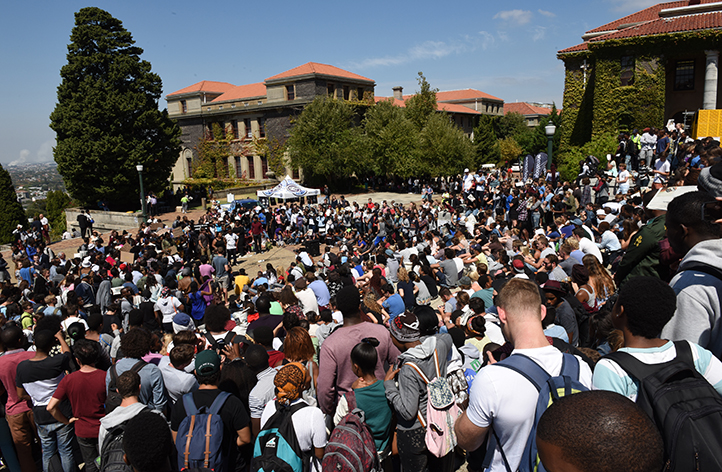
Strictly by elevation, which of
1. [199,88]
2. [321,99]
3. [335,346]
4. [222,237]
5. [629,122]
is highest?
[199,88]

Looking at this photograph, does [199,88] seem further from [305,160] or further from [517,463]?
[517,463]

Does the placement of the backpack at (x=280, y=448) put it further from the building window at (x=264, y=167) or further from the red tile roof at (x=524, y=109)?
the red tile roof at (x=524, y=109)

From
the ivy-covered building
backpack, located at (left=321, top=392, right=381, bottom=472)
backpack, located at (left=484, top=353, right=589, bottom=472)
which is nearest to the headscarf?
backpack, located at (left=321, top=392, right=381, bottom=472)

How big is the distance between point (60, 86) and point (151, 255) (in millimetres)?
27717

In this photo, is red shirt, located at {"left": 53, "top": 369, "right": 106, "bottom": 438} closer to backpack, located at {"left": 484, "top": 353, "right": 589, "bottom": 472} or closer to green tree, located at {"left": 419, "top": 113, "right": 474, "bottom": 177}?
backpack, located at {"left": 484, "top": 353, "right": 589, "bottom": 472}

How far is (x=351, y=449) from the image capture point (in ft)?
9.91

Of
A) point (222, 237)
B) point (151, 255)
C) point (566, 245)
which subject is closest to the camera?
point (566, 245)

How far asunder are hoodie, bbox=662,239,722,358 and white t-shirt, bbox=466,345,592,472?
2.23ft

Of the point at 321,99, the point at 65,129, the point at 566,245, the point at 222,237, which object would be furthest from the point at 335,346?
the point at 321,99

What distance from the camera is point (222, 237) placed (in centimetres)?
1791

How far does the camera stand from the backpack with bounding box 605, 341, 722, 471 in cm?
180

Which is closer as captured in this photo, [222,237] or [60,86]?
[222,237]

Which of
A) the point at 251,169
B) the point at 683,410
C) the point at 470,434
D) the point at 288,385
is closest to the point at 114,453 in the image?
the point at 288,385

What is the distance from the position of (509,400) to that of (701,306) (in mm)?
1227
